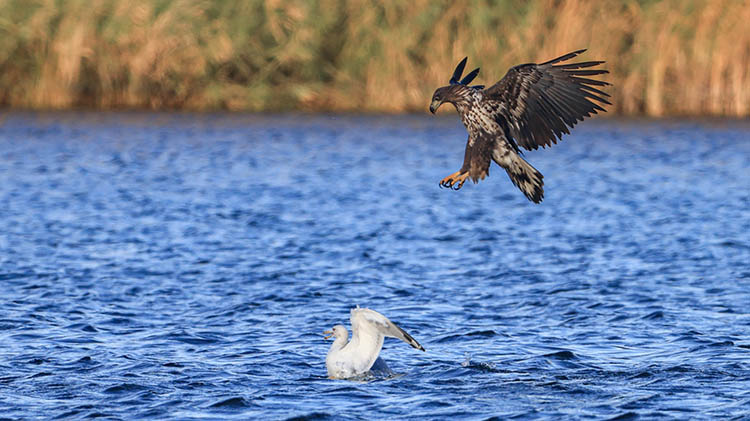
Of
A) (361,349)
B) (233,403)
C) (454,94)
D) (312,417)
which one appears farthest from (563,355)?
(233,403)

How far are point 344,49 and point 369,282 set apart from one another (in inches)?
714

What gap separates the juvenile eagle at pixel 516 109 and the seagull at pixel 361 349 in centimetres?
117

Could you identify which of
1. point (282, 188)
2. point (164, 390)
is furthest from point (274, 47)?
point (164, 390)

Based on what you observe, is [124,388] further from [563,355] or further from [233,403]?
[563,355]

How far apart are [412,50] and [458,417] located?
22.4 metres

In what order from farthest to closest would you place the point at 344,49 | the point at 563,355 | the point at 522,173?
1. the point at 344,49
2. the point at 563,355
3. the point at 522,173

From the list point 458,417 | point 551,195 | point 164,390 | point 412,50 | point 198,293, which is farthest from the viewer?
point 412,50

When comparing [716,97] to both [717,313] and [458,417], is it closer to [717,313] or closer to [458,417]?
[717,313]

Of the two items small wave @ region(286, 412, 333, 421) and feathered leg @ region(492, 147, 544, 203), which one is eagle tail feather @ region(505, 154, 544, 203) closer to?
feathered leg @ region(492, 147, 544, 203)

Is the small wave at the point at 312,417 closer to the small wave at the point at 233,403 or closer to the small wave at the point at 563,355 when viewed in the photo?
the small wave at the point at 233,403

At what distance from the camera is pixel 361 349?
945cm

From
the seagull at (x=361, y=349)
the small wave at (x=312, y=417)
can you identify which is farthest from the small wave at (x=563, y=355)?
the small wave at (x=312, y=417)

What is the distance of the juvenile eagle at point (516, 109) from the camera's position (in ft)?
30.2

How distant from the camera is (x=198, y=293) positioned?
13312 millimetres
